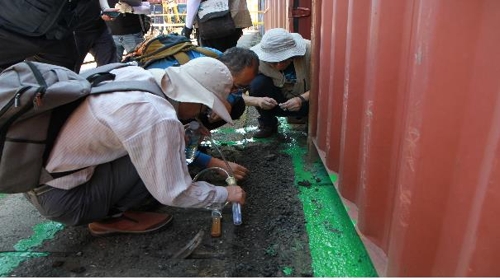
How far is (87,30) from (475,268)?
10.4 feet

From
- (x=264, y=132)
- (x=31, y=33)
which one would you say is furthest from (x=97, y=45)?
(x=264, y=132)

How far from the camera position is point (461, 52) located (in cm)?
99

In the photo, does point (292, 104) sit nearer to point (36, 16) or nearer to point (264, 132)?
point (264, 132)

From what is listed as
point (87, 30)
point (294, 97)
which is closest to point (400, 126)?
point (294, 97)

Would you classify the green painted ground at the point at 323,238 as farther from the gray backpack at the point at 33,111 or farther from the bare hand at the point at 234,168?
the gray backpack at the point at 33,111

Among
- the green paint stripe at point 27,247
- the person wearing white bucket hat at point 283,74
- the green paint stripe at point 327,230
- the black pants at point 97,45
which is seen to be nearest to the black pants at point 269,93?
the person wearing white bucket hat at point 283,74

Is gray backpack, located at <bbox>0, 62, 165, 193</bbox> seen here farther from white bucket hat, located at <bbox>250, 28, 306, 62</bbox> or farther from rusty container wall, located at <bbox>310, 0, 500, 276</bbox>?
white bucket hat, located at <bbox>250, 28, 306, 62</bbox>

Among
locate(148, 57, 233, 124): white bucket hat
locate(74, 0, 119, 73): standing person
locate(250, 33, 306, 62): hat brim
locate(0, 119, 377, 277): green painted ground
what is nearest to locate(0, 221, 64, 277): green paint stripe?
locate(0, 119, 377, 277): green painted ground

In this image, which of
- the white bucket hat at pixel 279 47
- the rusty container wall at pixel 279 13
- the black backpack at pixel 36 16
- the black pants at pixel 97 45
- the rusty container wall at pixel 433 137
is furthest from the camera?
the rusty container wall at pixel 279 13

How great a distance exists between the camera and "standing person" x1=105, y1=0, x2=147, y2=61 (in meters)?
3.88

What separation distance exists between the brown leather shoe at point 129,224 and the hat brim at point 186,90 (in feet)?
2.50

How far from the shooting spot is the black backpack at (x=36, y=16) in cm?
253

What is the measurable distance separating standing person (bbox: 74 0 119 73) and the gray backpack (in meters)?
1.54

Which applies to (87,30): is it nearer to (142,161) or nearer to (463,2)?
(142,161)
